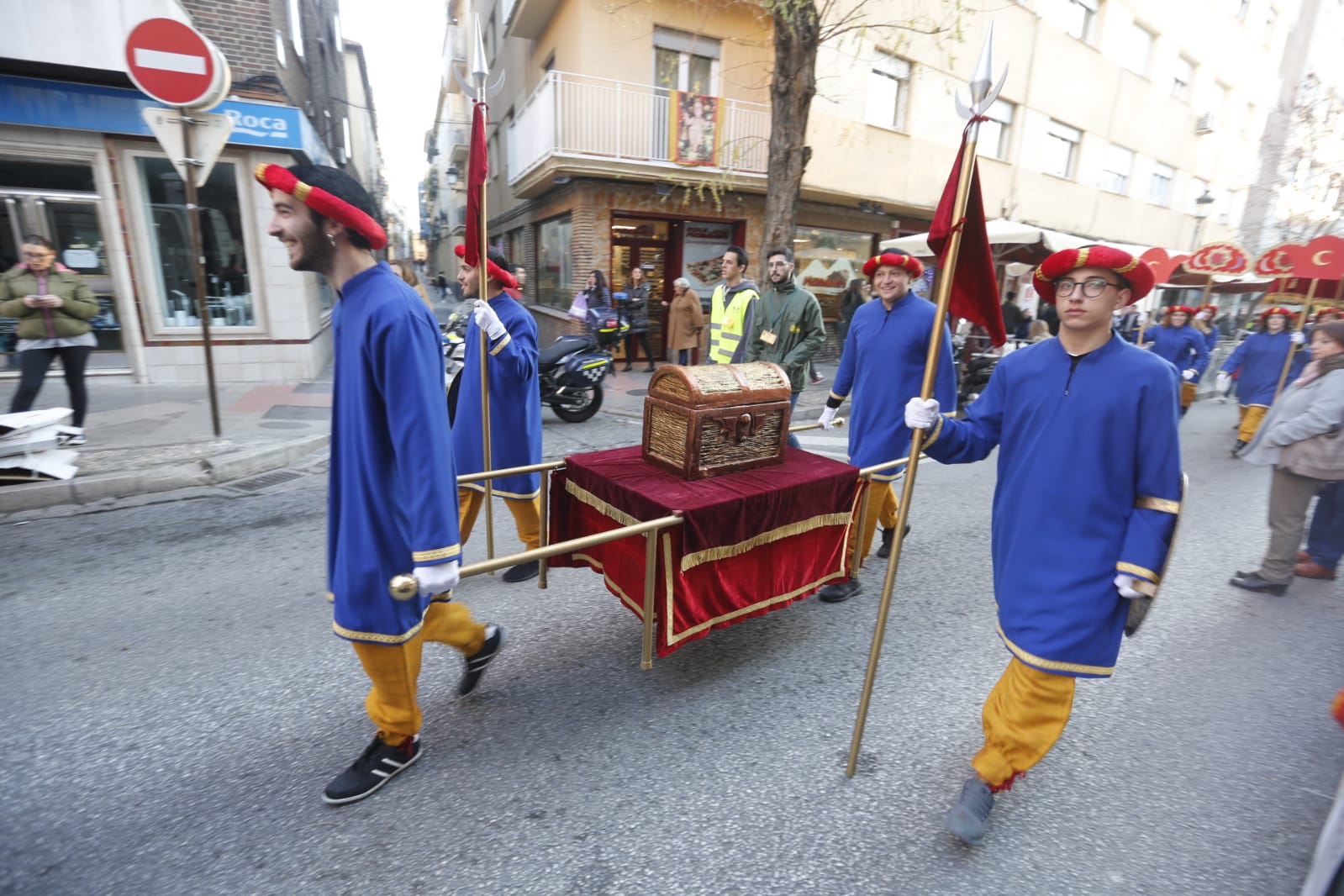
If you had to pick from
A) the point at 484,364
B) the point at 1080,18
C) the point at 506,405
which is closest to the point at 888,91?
the point at 1080,18

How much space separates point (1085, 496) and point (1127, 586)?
30cm

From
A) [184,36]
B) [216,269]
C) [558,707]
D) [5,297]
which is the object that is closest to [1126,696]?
[558,707]

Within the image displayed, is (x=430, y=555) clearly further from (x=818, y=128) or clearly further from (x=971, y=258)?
(x=818, y=128)

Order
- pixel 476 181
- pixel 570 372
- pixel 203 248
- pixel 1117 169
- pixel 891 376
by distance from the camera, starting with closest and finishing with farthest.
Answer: pixel 476 181 → pixel 891 376 → pixel 570 372 → pixel 203 248 → pixel 1117 169

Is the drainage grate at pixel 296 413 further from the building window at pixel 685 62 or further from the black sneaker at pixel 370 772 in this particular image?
the building window at pixel 685 62

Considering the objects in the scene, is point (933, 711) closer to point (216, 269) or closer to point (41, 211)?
point (216, 269)

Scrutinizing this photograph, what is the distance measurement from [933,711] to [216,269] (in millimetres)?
10711

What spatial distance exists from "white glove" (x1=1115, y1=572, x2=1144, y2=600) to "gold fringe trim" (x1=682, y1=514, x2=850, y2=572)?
123 centimetres

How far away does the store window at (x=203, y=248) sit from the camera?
28.5 feet

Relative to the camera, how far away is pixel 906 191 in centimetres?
1417

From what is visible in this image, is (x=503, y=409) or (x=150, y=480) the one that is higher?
(x=503, y=409)

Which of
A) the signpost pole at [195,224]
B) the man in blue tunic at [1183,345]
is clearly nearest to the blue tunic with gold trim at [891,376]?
the signpost pole at [195,224]

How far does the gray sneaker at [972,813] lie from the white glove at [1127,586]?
817 millimetres

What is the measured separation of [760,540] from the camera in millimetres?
2770
